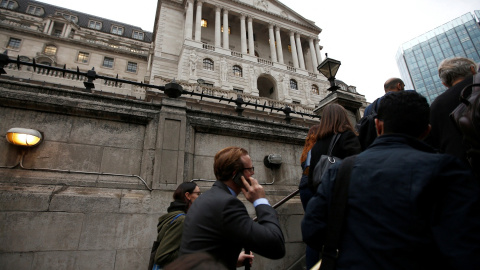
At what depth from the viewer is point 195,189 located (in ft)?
12.2

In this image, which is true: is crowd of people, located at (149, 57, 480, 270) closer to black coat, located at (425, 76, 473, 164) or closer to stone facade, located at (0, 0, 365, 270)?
black coat, located at (425, 76, 473, 164)

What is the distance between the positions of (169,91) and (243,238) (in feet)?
16.1

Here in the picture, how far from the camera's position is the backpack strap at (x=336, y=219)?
1.59m

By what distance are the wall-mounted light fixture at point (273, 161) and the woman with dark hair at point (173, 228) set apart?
2.88 meters

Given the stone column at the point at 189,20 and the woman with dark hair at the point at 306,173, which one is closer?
the woman with dark hair at the point at 306,173

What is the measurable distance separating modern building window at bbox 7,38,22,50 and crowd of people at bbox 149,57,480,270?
53276 mm

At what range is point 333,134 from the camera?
11.1 feet

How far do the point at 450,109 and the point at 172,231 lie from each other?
11.7 feet

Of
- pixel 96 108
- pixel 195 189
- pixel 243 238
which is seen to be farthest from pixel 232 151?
pixel 96 108

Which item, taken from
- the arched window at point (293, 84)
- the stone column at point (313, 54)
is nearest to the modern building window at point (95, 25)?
the arched window at point (293, 84)

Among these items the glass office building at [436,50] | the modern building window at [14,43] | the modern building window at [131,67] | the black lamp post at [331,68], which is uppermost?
the glass office building at [436,50]

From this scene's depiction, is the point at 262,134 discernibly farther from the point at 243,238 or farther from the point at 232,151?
the point at 243,238

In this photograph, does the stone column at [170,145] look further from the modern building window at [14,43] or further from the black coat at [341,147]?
the modern building window at [14,43]

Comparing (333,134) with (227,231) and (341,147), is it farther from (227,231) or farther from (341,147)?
(227,231)
